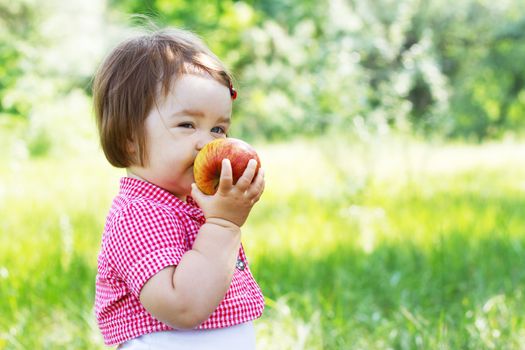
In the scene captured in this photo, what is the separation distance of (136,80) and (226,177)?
→ 33cm

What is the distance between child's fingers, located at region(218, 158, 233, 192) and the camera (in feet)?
4.82

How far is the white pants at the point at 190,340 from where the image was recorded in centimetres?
156

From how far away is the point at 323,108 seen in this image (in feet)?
15.7

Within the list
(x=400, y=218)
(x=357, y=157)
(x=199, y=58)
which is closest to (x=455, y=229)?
(x=400, y=218)

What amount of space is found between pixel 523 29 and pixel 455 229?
8509 mm

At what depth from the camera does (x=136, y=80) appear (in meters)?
1.64

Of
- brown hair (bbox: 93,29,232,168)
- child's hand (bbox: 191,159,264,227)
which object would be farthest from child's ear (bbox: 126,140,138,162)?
child's hand (bbox: 191,159,264,227)

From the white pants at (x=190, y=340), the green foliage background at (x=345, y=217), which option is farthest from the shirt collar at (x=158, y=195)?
the green foliage background at (x=345, y=217)

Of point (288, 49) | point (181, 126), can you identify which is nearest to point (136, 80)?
point (181, 126)

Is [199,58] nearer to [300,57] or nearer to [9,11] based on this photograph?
[300,57]

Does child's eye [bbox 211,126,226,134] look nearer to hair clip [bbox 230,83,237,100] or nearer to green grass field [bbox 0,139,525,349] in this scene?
hair clip [bbox 230,83,237,100]

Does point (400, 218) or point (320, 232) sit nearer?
point (320, 232)

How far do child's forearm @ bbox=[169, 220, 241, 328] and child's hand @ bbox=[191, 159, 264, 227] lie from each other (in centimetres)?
2

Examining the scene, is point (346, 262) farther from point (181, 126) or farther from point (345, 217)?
point (181, 126)
